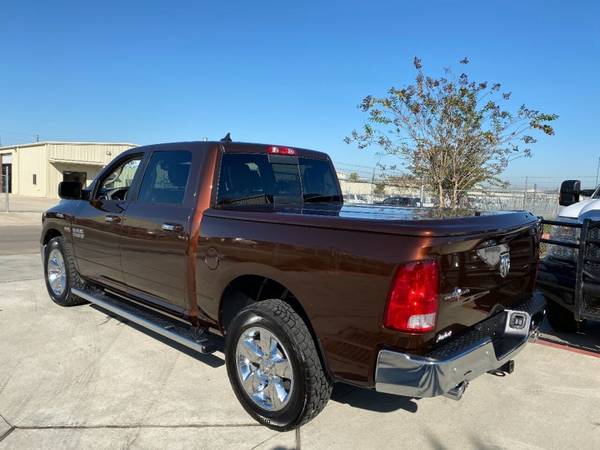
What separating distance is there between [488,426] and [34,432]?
2960 millimetres

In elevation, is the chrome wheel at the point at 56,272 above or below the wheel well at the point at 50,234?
below

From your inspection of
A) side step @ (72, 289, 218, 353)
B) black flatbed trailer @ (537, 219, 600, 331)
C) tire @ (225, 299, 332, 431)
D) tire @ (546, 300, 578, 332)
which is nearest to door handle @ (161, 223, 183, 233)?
side step @ (72, 289, 218, 353)

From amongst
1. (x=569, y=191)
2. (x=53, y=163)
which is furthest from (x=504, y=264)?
(x=53, y=163)

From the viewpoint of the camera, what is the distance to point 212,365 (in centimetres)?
432

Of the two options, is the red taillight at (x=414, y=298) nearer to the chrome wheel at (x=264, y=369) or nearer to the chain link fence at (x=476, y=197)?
the chrome wheel at (x=264, y=369)

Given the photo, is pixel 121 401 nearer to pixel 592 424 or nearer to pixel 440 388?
pixel 440 388

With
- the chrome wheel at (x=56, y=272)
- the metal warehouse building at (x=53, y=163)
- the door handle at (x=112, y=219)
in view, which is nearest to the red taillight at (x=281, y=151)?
the door handle at (x=112, y=219)

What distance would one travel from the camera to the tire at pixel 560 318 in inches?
205

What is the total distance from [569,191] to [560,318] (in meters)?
1.41

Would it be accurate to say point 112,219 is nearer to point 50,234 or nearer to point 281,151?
point 281,151

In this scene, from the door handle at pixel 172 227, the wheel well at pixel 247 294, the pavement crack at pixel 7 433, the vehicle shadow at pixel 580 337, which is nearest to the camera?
the pavement crack at pixel 7 433

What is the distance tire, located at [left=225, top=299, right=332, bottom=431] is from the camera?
2963 mm

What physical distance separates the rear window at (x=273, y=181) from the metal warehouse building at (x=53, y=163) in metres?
38.2

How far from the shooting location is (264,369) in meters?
3.25
